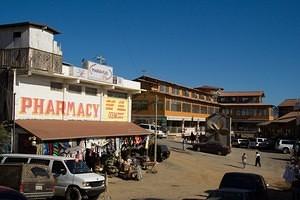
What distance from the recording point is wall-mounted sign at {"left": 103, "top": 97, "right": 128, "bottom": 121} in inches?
1358

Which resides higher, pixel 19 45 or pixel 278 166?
pixel 19 45

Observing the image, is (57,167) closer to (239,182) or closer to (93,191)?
(93,191)

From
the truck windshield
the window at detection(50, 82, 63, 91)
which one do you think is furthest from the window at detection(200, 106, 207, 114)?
the truck windshield

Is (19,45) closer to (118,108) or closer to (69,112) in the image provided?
(69,112)

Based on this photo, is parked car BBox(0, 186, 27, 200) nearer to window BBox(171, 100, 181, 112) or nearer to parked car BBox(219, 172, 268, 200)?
parked car BBox(219, 172, 268, 200)

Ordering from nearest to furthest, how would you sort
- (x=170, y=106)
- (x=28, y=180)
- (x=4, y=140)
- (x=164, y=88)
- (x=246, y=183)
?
(x=28, y=180), (x=246, y=183), (x=4, y=140), (x=170, y=106), (x=164, y=88)

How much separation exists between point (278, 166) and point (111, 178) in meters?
22.7

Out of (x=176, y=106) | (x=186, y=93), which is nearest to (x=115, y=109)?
(x=176, y=106)

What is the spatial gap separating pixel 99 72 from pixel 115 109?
4291mm

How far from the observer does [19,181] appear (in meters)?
16.2

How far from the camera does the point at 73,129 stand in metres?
27.7

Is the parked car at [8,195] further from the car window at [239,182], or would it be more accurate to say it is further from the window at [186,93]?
the window at [186,93]

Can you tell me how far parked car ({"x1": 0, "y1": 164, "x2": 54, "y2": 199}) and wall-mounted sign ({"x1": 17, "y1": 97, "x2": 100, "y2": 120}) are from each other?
8.72m

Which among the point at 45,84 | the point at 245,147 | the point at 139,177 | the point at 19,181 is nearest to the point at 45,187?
the point at 19,181
